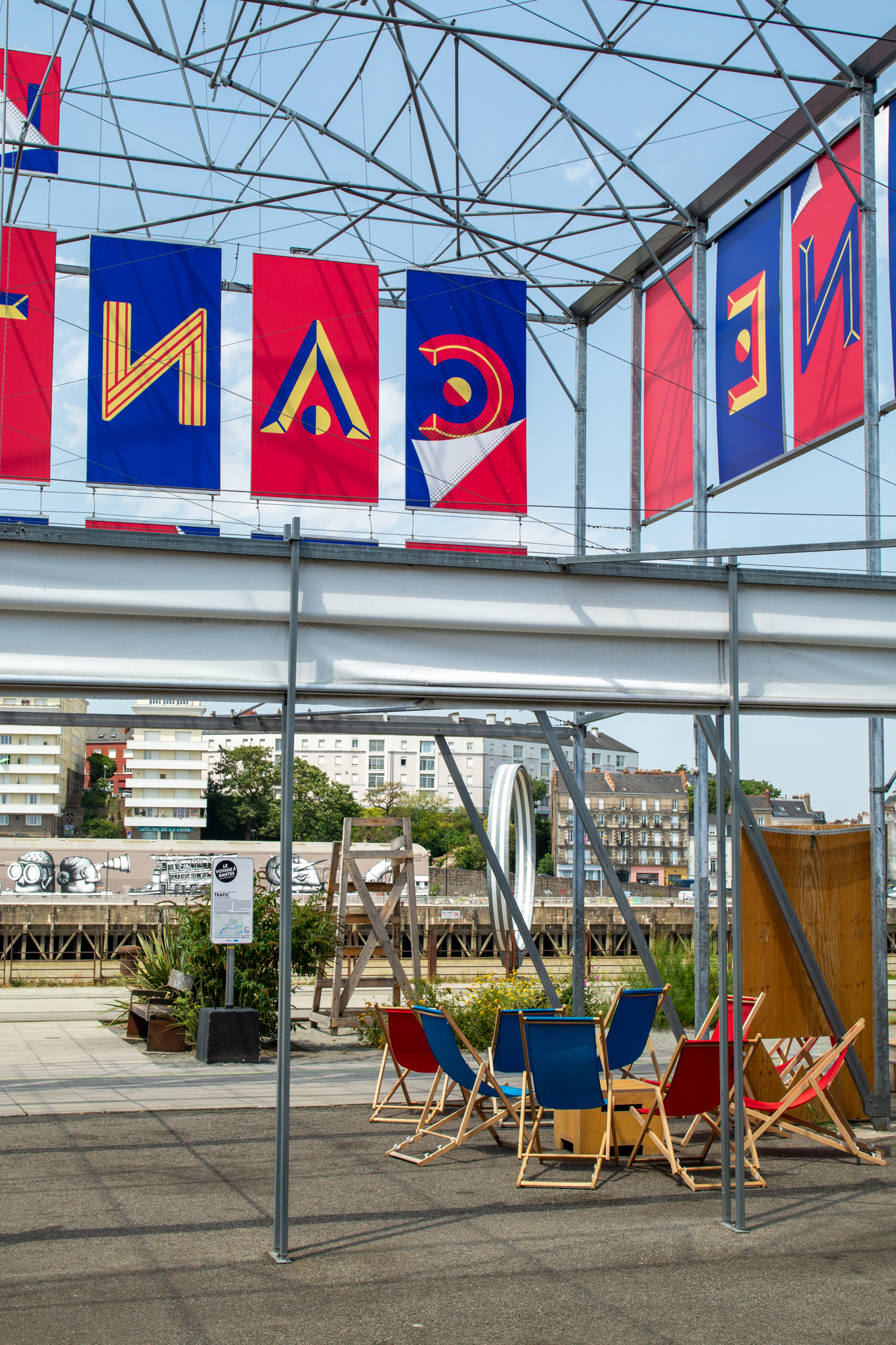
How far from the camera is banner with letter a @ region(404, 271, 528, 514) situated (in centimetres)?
1377

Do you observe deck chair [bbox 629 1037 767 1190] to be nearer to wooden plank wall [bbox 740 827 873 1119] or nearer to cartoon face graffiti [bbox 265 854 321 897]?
wooden plank wall [bbox 740 827 873 1119]

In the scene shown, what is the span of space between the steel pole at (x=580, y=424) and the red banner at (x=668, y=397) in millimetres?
699

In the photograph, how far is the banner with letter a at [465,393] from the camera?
45.2 feet

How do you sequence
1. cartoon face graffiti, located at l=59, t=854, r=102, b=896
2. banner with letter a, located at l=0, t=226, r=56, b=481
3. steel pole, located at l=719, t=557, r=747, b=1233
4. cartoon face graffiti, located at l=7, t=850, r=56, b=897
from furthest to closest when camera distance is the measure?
cartoon face graffiti, located at l=59, t=854, r=102, b=896
cartoon face graffiti, located at l=7, t=850, r=56, b=897
banner with letter a, located at l=0, t=226, r=56, b=481
steel pole, located at l=719, t=557, r=747, b=1233

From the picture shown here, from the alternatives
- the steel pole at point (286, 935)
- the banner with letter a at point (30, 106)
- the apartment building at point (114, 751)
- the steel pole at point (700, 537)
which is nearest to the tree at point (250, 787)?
the apartment building at point (114, 751)

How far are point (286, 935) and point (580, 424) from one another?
384 inches

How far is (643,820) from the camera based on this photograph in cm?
12306

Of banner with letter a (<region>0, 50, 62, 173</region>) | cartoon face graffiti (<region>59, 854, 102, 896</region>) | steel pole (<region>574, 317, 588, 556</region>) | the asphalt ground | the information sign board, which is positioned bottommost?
cartoon face graffiti (<region>59, 854, 102, 896</region>)

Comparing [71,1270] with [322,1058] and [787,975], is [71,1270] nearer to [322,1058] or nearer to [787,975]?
[787,975]

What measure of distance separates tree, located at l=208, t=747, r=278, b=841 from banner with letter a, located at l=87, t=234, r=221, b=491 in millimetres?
88724

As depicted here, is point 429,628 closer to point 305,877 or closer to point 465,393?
point 465,393

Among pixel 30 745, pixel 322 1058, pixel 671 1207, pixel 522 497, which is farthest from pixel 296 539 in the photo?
pixel 30 745

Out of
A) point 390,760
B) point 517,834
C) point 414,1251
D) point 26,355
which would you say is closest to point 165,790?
point 390,760

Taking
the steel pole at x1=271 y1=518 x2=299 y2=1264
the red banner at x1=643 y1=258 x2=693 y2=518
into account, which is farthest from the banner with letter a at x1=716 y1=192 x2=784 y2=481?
the steel pole at x1=271 y1=518 x2=299 y2=1264
